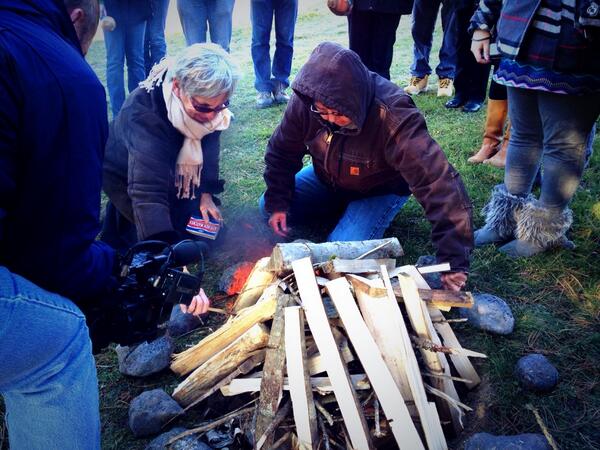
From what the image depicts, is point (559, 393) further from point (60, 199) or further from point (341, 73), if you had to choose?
point (60, 199)

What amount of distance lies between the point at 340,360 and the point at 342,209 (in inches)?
69.8

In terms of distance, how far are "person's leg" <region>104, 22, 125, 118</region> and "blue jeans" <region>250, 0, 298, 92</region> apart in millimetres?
1679

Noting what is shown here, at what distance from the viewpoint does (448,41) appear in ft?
18.1

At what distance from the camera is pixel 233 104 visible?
6.59m

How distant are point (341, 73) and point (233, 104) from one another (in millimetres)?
4413

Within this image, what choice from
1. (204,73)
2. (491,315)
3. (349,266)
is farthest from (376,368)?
(204,73)

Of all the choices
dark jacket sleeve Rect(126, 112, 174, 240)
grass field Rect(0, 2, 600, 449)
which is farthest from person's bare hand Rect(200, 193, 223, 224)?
dark jacket sleeve Rect(126, 112, 174, 240)

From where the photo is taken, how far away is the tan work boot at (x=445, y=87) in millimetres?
5914

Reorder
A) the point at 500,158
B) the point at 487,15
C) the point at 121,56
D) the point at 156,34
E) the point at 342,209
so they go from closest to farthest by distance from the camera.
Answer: the point at 487,15 → the point at 342,209 → the point at 500,158 → the point at 121,56 → the point at 156,34

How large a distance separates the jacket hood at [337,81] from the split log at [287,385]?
1372 millimetres

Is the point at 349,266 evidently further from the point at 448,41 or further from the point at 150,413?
the point at 448,41

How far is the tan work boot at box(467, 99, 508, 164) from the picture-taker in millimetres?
4121

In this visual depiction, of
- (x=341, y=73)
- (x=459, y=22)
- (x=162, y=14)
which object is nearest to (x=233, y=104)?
(x=162, y=14)

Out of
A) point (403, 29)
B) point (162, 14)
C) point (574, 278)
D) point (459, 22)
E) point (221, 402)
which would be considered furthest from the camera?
point (403, 29)
